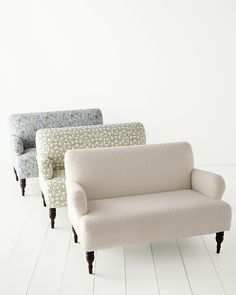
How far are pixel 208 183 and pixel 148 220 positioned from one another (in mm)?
578

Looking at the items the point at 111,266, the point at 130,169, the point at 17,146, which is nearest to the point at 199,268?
the point at 111,266

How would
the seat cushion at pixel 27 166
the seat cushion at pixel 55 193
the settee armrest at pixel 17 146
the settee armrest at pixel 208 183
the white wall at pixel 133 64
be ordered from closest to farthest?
the settee armrest at pixel 208 183 → the seat cushion at pixel 55 193 → the seat cushion at pixel 27 166 → the settee armrest at pixel 17 146 → the white wall at pixel 133 64

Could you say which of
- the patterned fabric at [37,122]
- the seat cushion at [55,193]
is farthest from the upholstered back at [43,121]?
the seat cushion at [55,193]

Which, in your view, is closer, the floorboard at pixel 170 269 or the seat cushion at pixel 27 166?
the floorboard at pixel 170 269

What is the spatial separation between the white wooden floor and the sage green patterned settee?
0.43 m

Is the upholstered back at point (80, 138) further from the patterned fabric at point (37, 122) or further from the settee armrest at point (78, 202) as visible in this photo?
the settee armrest at point (78, 202)

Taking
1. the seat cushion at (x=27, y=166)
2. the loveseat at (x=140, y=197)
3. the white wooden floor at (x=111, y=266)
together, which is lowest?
the white wooden floor at (x=111, y=266)

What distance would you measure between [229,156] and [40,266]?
3.27 m

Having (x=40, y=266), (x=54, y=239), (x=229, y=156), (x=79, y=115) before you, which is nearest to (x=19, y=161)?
(x=79, y=115)

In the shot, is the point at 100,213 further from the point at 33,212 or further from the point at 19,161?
the point at 19,161

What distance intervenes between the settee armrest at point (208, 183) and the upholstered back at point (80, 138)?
90cm

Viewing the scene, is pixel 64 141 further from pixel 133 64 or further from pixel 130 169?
pixel 133 64

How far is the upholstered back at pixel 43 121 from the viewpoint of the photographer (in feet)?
14.5

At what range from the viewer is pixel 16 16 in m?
4.85
